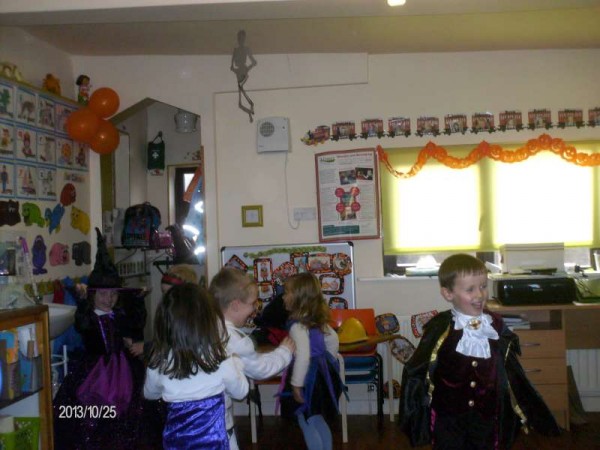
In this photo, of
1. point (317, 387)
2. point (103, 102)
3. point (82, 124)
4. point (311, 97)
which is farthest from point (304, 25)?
point (317, 387)

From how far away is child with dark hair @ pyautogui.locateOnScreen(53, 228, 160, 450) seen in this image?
12.0 feet

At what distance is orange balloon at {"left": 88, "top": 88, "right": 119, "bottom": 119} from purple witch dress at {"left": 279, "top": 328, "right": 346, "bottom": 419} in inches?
93.4

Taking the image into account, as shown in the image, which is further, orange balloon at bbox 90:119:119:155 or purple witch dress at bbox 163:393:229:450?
orange balloon at bbox 90:119:119:155

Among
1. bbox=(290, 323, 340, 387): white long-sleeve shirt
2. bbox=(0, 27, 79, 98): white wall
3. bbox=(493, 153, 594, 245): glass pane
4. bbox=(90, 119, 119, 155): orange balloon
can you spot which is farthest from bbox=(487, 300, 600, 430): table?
bbox=(0, 27, 79, 98): white wall

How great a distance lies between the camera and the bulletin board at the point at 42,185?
3.81 m

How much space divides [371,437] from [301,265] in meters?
1.31

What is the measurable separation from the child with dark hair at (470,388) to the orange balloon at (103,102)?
3.04m

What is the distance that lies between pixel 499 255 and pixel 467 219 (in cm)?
36

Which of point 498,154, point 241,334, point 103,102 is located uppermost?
point 103,102

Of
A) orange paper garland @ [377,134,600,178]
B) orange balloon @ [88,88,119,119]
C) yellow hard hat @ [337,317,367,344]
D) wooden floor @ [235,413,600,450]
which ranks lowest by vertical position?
wooden floor @ [235,413,600,450]

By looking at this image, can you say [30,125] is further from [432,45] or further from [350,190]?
[432,45]

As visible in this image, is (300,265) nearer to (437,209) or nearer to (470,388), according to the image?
(437,209)

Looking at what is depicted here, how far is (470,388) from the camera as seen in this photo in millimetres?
2383
